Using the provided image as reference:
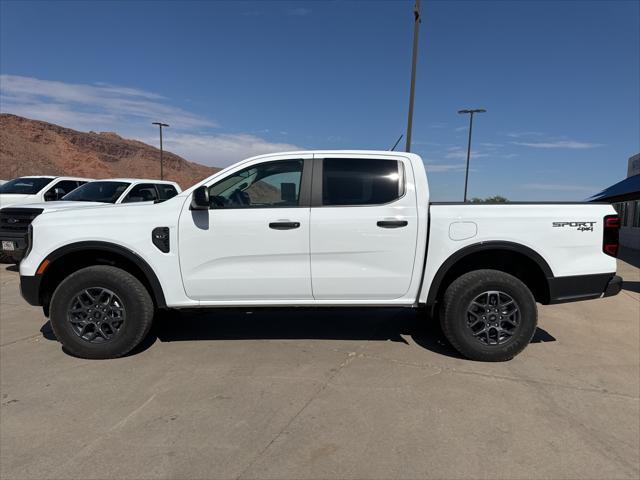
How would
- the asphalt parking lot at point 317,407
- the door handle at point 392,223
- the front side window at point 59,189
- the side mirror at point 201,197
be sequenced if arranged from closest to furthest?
the asphalt parking lot at point 317,407 < the side mirror at point 201,197 < the door handle at point 392,223 < the front side window at point 59,189

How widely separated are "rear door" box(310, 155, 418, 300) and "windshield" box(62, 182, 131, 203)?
23.5 ft

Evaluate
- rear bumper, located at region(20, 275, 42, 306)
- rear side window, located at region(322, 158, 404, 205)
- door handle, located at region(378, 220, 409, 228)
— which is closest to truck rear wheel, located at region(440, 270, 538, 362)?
door handle, located at region(378, 220, 409, 228)

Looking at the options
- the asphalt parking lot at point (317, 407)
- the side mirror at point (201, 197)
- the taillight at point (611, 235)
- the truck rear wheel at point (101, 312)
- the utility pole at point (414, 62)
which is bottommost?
the asphalt parking lot at point (317, 407)

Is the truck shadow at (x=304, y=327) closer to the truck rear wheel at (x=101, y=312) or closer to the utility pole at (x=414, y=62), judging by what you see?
the truck rear wheel at (x=101, y=312)

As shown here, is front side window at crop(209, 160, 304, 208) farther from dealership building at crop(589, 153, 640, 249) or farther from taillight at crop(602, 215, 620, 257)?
dealership building at crop(589, 153, 640, 249)

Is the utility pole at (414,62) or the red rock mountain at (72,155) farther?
the red rock mountain at (72,155)

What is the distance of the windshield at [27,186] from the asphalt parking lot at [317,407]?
24.5 ft

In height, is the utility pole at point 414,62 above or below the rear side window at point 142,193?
above

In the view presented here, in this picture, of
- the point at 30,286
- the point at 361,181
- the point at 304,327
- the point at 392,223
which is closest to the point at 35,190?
the point at 30,286

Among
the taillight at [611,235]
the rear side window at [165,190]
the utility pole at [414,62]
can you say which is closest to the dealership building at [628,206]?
the utility pole at [414,62]

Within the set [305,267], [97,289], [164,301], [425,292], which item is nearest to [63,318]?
[97,289]

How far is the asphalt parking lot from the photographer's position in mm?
2572

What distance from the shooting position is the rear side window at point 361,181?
4.05 meters

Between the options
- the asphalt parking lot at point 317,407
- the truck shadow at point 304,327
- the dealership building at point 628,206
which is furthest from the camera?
the dealership building at point 628,206
